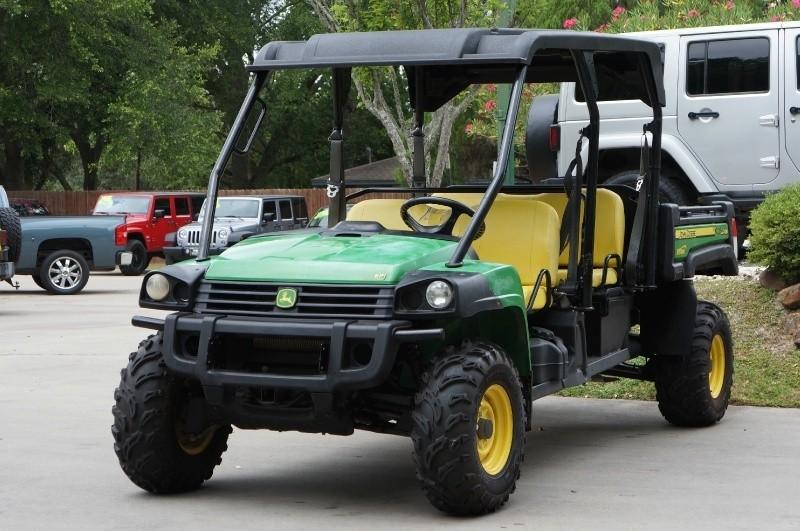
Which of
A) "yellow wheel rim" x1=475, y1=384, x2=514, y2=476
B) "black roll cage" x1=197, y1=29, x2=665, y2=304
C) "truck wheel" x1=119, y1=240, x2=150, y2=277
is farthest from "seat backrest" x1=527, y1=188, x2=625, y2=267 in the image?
"truck wheel" x1=119, y1=240, x2=150, y2=277

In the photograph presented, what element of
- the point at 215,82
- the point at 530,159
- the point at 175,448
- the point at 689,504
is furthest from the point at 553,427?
the point at 215,82

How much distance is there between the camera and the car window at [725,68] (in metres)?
14.6

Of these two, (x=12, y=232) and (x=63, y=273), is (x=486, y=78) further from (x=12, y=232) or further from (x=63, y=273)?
(x=63, y=273)

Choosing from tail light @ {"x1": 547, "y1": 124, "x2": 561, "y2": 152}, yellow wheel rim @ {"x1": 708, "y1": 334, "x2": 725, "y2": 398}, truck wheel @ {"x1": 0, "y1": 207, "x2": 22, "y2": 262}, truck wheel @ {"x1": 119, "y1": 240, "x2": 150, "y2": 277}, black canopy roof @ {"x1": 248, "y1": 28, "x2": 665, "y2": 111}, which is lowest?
truck wheel @ {"x1": 119, "y1": 240, "x2": 150, "y2": 277}

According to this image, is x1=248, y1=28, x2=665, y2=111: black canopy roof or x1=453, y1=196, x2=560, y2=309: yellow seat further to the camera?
x1=453, y1=196, x2=560, y2=309: yellow seat

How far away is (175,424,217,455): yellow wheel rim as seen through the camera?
7184 millimetres

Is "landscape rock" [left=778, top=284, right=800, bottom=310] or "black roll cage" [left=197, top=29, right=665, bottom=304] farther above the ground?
"black roll cage" [left=197, top=29, right=665, bottom=304]

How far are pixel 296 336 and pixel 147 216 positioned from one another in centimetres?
2610

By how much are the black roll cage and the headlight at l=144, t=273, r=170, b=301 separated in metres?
0.28

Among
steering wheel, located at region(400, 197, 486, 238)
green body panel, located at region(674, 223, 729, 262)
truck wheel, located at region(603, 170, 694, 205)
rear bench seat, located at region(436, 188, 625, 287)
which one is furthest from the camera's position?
truck wheel, located at region(603, 170, 694, 205)

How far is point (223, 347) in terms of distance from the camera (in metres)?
6.90

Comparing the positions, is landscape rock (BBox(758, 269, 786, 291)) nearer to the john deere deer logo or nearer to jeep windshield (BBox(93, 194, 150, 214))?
the john deere deer logo

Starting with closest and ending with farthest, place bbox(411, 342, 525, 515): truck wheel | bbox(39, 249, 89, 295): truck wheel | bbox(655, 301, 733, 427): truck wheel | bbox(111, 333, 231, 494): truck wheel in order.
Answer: bbox(411, 342, 525, 515): truck wheel
bbox(111, 333, 231, 494): truck wheel
bbox(655, 301, 733, 427): truck wheel
bbox(39, 249, 89, 295): truck wheel

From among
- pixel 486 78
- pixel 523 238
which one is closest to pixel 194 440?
pixel 523 238
